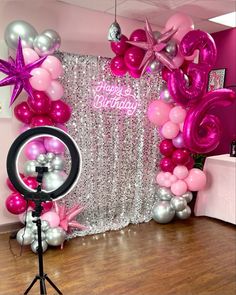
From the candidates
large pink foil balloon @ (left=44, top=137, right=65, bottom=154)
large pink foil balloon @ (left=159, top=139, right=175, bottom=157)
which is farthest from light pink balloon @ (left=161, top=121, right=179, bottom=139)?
large pink foil balloon @ (left=44, top=137, right=65, bottom=154)

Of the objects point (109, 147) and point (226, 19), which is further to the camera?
point (226, 19)

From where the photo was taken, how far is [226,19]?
4.14 metres

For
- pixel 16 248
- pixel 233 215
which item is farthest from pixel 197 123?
pixel 16 248

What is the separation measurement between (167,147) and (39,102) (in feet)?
5.27

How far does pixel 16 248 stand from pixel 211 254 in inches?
72.2

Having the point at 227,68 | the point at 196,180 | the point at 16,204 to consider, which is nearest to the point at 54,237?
the point at 16,204

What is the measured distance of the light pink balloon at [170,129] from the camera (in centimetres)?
349

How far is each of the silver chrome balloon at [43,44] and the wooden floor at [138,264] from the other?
1.86 metres

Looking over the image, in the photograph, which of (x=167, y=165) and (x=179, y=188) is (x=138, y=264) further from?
(x=167, y=165)

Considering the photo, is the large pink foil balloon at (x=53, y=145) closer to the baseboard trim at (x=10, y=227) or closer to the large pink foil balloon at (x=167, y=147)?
the baseboard trim at (x=10, y=227)

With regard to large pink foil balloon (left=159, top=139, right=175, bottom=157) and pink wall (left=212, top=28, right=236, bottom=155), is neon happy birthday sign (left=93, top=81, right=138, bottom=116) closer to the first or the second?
large pink foil balloon (left=159, top=139, right=175, bottom=157)

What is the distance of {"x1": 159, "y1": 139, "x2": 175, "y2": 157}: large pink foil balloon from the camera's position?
3709mm

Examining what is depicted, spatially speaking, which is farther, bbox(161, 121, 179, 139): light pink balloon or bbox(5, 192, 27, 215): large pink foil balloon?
bbox(161, 121, 179, 139): light pink balloon

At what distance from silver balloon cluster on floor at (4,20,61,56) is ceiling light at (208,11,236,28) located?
2.29m
